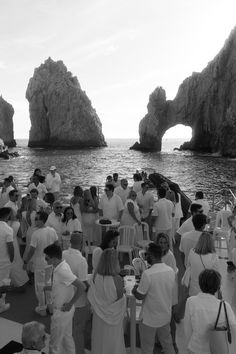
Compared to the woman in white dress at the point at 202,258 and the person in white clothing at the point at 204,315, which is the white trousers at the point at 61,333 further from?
the woman in white dress at the point at 202,258

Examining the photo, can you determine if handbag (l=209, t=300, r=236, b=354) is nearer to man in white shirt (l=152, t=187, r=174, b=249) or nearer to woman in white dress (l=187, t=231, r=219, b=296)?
woman in white dress (l=187, t=231, r=219, b=296)

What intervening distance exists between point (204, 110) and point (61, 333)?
298 ft

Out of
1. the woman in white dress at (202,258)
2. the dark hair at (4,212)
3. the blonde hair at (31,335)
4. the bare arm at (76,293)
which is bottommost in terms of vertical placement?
the bare arm at (76,293)

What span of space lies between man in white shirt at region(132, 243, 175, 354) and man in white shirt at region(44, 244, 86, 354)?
31.3 inches

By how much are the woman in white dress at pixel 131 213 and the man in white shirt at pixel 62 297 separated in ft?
13.3

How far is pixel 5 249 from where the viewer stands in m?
5.98

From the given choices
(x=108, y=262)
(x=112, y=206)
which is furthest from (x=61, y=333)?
(x=112, y=206)

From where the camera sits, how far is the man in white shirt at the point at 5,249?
5.86 metres

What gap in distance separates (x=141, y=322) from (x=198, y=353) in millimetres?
925

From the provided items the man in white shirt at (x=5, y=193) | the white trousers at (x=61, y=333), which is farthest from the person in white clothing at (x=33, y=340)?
the man in white shirt at (x=5, y=193)

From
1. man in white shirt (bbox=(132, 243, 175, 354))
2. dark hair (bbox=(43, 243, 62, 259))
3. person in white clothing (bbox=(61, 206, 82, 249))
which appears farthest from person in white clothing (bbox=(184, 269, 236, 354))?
person in white clothing (bbox=(61, 206, 82, 249))

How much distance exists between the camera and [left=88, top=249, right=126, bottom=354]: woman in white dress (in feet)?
13.5

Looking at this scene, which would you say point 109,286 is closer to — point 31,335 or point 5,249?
point 31,335

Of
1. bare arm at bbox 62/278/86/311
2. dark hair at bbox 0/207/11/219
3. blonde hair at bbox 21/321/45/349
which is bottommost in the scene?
bare arm at bbox 62/278/86/311
